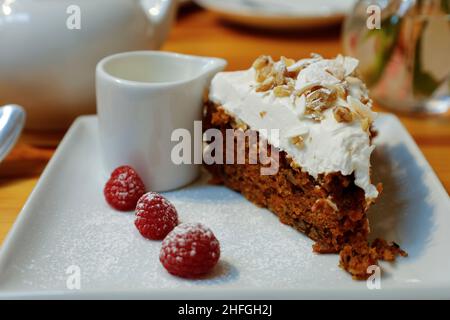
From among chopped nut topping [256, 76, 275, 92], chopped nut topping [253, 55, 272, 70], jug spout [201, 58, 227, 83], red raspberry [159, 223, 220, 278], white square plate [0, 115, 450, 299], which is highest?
chopped nut topping [253, 55, 272, 70]

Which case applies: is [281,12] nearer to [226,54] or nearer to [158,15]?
[226,54]

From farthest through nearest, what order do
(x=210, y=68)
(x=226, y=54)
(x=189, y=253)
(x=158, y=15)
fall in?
(x=226, y=54)
(x=158, y=15)
(x=210, y=68)
(x=189, y=253)

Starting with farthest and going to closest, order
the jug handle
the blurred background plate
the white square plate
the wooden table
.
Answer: the blurred background plate → the jug handle → the wooden table → the white square plate

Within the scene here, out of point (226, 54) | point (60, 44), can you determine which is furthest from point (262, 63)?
point (226, 54)

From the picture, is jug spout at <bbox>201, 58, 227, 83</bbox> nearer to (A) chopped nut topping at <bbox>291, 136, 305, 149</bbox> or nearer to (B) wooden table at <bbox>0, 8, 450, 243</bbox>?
(A) chopped nut topping at <bbox>291, 136, 305, 149</bbox>

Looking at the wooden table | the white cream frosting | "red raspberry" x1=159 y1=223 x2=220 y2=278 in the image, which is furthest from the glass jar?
"red raspberry" x1=159 y1=223 x2=220 y2=278
